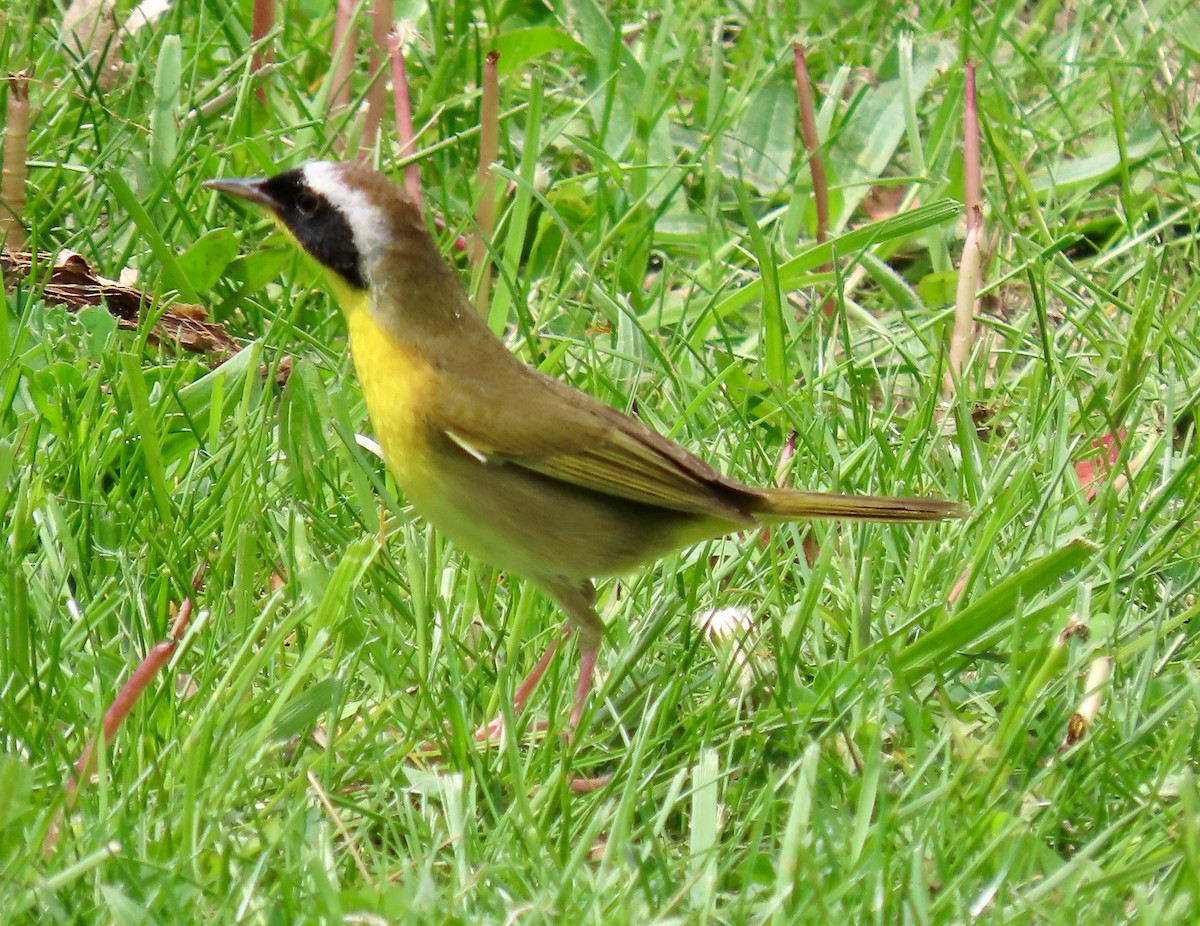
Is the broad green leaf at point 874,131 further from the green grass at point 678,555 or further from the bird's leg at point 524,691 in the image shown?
the bird's leg at point 524,691

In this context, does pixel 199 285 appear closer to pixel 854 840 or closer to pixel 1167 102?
pixel 854 840

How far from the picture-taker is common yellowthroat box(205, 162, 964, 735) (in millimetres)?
4012

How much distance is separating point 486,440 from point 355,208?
0.63 meters

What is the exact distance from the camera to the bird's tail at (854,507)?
3881mm

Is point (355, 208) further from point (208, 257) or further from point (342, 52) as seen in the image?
point (342, 52)

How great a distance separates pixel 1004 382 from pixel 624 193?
4.62 feet

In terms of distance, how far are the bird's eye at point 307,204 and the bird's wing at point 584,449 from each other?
583 millimetres

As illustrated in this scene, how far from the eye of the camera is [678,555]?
4469 millimetres

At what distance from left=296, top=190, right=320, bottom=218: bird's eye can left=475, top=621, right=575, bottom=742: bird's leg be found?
116 cm

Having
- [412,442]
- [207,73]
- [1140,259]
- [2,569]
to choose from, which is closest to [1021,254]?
[1140,259]

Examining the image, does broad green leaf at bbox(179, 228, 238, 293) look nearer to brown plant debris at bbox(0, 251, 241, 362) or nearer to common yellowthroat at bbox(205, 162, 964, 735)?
brown plant debris at bbox(0, 251, 241, 362)

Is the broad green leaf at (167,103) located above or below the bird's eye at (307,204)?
above

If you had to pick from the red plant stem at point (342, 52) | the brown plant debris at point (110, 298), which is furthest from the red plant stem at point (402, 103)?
the brown plant debris at point (110, 298)

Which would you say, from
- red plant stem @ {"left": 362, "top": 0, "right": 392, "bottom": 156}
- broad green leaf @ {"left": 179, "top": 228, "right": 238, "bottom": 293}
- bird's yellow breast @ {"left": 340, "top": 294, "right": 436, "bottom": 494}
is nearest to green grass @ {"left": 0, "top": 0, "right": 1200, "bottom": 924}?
broad green leaf @ {"left": 179, "top": 228, "right": 238, "bottom": 293}
